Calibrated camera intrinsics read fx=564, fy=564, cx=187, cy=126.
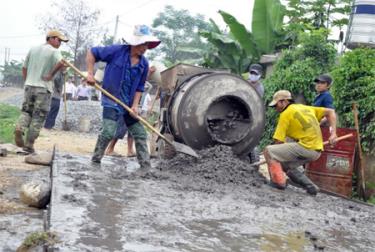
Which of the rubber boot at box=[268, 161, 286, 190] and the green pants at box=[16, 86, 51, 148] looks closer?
the rubber boot at box=[268, 161, 286, 190]

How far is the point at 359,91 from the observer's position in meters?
7.51

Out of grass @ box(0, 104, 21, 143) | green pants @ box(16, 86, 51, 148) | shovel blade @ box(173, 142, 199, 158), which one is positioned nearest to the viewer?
shovel blade @ box(173, 142, 199, 158)

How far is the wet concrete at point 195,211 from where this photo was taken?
3303 millimetres

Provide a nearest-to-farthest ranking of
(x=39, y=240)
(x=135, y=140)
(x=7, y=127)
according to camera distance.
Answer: (x=39, y=240) → (x=135, y=140) → (x=7, y=127)

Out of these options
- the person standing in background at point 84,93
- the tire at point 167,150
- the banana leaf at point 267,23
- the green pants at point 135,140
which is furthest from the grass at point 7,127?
the banana leaf at point 267,23

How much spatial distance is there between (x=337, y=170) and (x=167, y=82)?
2525 millimetres

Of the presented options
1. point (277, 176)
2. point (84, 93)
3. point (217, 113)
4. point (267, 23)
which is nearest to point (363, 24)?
point (267, 23)

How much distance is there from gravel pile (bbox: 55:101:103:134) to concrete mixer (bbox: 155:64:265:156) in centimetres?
852

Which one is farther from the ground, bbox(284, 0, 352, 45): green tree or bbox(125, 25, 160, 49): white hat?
bbox(284, 0, 352, 45): green tree

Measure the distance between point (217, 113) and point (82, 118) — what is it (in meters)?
9.18

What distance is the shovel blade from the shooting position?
6379mm

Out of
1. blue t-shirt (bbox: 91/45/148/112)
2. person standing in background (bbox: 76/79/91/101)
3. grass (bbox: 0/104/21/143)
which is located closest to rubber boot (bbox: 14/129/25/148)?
blue t-shirt (bbox: 91/45/148/112)

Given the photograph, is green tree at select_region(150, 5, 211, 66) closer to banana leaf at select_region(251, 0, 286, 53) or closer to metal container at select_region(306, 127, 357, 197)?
banana leaf at select_region(251, 0, 286, 53)

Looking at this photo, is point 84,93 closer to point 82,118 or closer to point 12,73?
point 82,118
